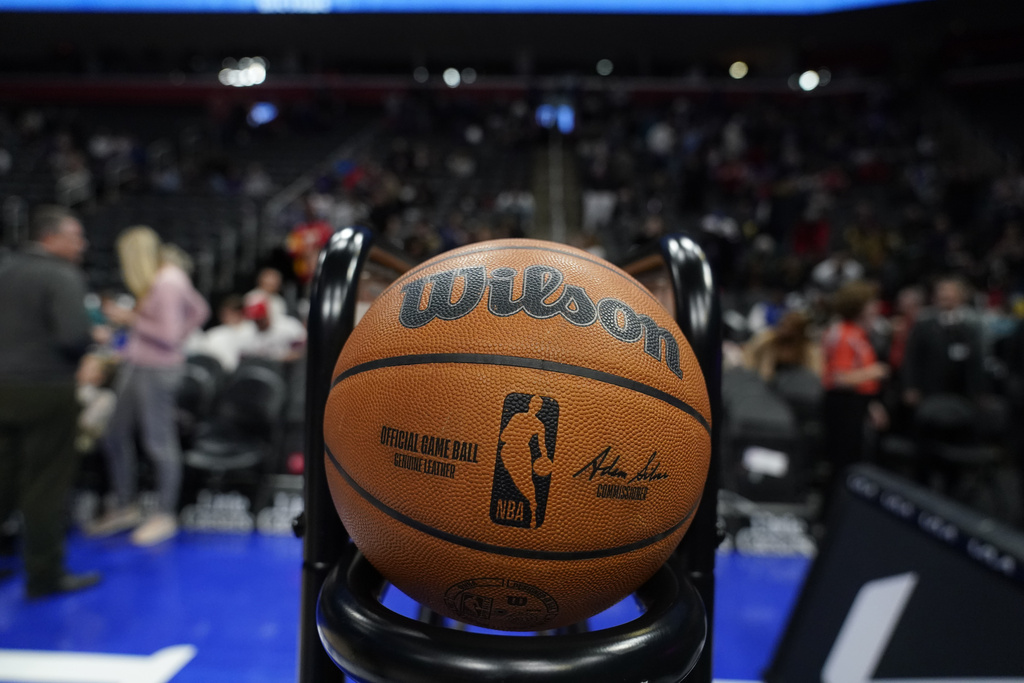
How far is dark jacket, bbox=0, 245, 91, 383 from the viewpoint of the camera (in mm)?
2514

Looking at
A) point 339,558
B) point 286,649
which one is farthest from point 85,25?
A: point 339,558

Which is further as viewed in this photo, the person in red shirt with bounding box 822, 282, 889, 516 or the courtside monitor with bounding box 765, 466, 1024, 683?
the person in red shirt with bounding box 822, 282, 889, 516

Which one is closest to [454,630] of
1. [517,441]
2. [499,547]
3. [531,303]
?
[499,547]

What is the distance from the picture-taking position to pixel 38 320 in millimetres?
2562

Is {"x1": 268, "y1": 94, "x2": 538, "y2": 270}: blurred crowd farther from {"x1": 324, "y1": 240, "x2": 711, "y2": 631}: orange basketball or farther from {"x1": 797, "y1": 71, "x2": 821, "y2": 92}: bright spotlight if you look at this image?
{"x1": 797, "y1": 71, "x2": 821, "y2": 92}: bright spotlight

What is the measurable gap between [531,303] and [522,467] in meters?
0.16

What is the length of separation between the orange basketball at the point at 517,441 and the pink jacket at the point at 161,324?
3036mm

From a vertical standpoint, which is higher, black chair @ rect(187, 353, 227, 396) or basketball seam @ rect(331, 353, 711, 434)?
basketball seam @ rect(331, 353, 711, 434)

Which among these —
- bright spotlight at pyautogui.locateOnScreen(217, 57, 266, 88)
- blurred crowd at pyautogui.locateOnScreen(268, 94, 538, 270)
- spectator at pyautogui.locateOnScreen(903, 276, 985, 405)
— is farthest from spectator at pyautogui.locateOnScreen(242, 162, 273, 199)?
spectator at pyautogui.locateOnScreen(903, 276, 985, 405)

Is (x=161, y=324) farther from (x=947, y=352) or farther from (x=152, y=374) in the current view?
(x=947, y=352)

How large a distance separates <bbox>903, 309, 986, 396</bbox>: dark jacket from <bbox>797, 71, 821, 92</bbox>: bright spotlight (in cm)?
1402

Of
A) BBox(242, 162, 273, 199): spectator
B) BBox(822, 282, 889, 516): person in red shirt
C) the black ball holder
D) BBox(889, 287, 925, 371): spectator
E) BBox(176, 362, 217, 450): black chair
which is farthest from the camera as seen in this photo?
BBox(242, 162, 273, 199): spectator

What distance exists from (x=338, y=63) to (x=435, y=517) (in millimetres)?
18222

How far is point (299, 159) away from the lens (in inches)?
556
